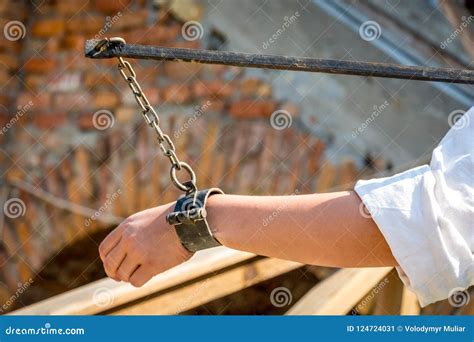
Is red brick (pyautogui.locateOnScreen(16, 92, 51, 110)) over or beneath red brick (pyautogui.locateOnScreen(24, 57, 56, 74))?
beneath

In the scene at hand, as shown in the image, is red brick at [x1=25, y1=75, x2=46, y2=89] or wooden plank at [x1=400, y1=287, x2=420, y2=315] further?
red brick at [x1=25, y1=75, x2=46, y2=89]

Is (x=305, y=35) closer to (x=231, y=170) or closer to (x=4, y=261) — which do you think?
(x=231, y=170)

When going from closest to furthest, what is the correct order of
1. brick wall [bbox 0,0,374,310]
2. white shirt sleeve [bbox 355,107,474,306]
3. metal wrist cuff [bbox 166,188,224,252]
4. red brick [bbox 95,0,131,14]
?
white shirt sleeve [bbox 355,107,474,306], metal wrist cuff [bbox 166,188,224,252], brick wall [bbox 0,0,374,310], red brick [bbox 95,0,131,14]

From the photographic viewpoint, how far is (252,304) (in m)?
2.70

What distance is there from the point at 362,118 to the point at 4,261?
1.21 meters

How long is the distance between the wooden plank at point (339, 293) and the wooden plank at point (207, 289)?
118 millimetres

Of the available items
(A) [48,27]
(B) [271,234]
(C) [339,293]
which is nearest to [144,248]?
(B) [271,234]

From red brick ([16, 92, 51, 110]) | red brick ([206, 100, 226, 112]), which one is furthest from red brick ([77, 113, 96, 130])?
red brick ([206, 100, 226, 112])

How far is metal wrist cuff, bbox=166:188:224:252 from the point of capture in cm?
108

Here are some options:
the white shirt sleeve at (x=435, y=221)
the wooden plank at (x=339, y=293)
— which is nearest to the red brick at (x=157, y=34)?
the wooden plank at (x=339, y=293)

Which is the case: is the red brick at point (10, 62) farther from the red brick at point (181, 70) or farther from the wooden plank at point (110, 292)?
the wooden plank at point (110, 292)

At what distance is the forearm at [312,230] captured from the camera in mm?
1006

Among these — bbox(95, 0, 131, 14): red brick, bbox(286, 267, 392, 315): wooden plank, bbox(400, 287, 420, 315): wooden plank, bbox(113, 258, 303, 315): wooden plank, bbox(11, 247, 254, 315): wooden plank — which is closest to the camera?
bbox(11, 247, 254, 315): wooden plank

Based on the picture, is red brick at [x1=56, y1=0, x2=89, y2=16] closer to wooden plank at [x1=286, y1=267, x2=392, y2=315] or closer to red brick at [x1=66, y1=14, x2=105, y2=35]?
red brick at [x1=66, y1=14, x2=105, y2=35]
